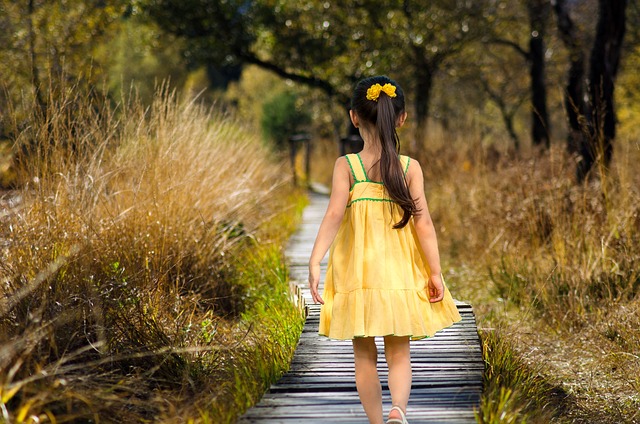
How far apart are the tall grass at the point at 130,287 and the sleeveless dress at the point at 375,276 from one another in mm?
524

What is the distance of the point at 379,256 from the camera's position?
10.1 feet

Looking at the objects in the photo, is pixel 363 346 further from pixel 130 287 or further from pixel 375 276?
pixel 130 287

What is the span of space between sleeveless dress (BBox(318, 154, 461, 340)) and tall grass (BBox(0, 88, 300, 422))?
0.52 m

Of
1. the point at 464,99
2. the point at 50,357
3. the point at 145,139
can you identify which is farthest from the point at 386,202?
the point at 464,99

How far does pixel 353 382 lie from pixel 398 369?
487 millimetres

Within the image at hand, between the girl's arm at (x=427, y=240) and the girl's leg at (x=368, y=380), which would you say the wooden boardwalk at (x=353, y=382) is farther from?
the girl's arm at (x=427, y=240)

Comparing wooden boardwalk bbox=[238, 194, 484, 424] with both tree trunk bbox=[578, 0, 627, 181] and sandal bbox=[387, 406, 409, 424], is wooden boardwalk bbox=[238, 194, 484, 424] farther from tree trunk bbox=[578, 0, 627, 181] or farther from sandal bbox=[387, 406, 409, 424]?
tree trunk bbox=[578, 0, 627, 181]

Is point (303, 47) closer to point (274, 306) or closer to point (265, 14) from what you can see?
point (265, 14)

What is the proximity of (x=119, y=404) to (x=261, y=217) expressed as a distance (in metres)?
4.41

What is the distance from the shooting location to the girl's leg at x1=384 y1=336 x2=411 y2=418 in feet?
9.81

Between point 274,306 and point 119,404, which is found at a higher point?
point 119,404

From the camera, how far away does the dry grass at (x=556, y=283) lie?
13.3 ft

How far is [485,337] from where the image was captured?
427cm

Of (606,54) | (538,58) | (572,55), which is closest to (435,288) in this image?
(606,54)
